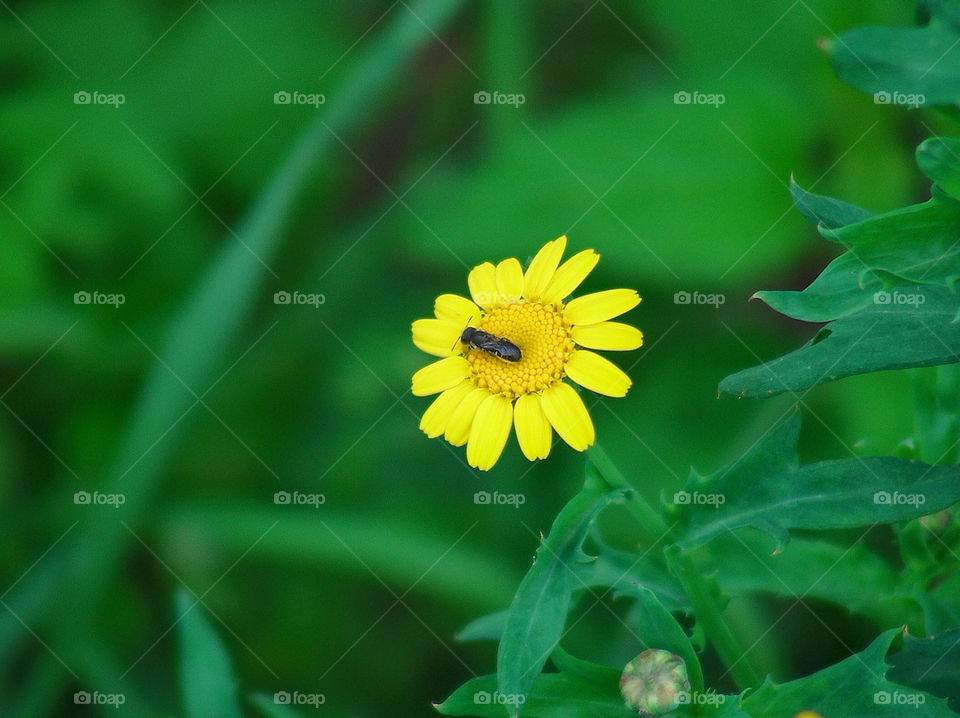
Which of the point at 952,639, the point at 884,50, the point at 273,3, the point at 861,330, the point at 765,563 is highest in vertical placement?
the point at 273,3

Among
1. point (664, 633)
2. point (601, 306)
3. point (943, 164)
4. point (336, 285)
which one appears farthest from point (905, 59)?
point (336, 285)

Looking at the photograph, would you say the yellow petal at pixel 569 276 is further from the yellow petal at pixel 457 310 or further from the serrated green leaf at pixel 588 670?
the serrated green leaf at pixel 588 670

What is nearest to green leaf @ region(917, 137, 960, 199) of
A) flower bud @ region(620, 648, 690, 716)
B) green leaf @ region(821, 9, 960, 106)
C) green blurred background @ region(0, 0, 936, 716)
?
green leaf @ region(821, 9, 960, 106)

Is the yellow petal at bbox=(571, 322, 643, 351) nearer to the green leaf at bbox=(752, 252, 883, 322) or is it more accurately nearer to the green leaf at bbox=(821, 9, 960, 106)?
the green leaf at bbox=(752, 252, 883, 322)

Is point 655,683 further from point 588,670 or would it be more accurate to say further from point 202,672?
point 202,672

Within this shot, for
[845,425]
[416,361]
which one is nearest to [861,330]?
[845,425]

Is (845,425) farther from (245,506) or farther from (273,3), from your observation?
(273,3)

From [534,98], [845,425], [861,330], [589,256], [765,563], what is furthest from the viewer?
[534,98]

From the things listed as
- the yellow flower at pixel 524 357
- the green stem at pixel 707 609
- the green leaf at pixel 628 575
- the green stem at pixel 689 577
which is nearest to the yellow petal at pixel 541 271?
the yellow flower at pixel 524 357
